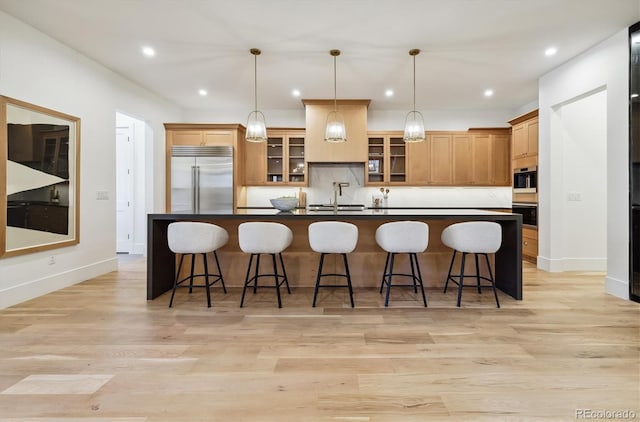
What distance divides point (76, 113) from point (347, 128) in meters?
3.78

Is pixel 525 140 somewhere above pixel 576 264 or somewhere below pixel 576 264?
above

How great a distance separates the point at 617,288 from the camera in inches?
133

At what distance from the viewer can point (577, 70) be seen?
3.96 m

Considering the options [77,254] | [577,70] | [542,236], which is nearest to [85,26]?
[77,254]

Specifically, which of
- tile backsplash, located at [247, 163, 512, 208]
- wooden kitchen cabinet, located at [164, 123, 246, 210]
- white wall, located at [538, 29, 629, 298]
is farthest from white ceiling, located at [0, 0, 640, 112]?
tile backsplash, located at [247, 163, 512, 208]

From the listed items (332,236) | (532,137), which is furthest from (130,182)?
(532,137)

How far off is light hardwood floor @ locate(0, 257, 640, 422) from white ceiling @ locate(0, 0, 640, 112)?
8.71 ft

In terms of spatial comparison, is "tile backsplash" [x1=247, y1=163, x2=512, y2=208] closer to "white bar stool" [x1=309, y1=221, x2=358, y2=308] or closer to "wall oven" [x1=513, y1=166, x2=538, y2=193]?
"wall oven" [x1=513, y1=166, x2=538, y2=193]

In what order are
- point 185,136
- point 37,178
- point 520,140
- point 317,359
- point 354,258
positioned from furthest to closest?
1. point 185,136
2. point 520,140
3. point 354,258
4. point 37,178
5. point 317,359

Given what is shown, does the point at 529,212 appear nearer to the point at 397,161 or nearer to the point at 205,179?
the point at 397,161

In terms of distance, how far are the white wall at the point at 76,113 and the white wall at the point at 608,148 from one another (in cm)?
587

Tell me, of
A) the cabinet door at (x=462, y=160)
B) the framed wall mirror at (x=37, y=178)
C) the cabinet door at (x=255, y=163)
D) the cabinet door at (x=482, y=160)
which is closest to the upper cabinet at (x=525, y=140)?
the cabinet door at (x=482, y=160)

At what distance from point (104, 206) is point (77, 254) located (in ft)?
2.35
